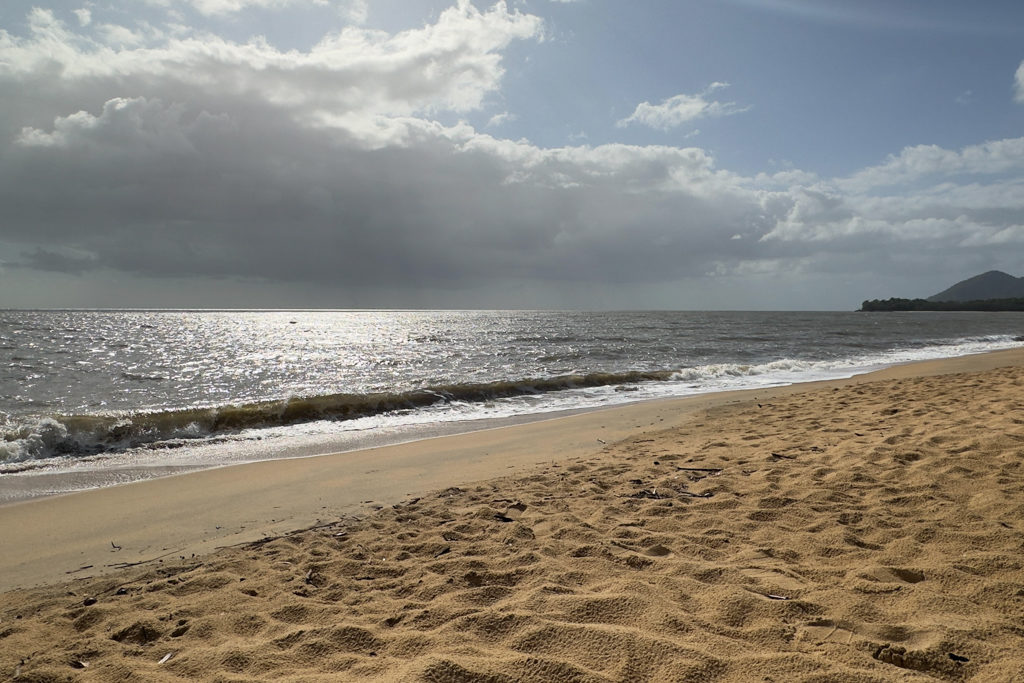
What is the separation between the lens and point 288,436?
35.0ft

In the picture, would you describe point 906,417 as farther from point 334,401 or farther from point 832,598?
point 334,401

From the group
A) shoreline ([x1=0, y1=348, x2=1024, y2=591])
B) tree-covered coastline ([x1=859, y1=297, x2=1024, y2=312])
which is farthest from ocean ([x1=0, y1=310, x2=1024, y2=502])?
tree-covered coastline ([x1=859, y1=297, x2=1024, y2=312])

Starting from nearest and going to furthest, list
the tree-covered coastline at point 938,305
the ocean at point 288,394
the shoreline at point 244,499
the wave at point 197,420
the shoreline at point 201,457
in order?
the shoreline at point 244,499 → the shoreline at point 201,457 → the ocean at point 288,394 → the wave at point 197,420 → the tree-covered coastline at point 938,305

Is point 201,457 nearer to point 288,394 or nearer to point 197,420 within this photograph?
point 197,420

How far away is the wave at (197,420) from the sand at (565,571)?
13.6 feet

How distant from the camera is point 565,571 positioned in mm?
3480

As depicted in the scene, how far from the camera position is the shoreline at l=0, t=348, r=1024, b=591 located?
4648 mm

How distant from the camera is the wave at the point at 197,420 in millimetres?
9656

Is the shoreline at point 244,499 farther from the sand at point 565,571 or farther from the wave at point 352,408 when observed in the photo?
the wave at point 352,408

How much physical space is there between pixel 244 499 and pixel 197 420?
22.0 ft

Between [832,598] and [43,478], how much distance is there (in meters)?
9.82

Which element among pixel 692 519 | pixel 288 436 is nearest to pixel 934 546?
pixel 692 519

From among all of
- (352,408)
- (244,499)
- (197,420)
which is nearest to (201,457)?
(197,420)

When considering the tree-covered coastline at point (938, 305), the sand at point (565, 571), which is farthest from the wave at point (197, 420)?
the tree-covered coastline at point (938, 305)
